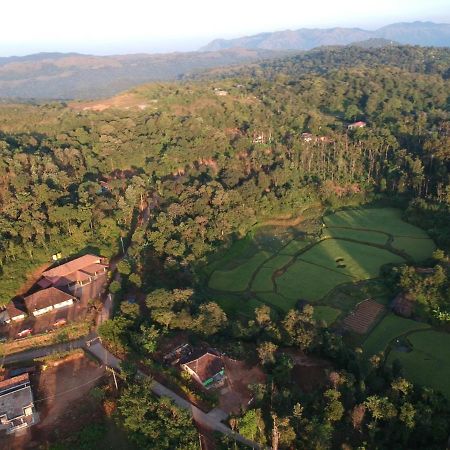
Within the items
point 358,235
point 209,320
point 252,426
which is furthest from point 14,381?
point 358,235

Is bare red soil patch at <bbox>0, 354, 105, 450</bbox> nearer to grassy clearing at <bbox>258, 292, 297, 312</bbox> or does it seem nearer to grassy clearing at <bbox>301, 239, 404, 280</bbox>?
grassy clearing at <bbox>258, 292, 297, 312</bbox>

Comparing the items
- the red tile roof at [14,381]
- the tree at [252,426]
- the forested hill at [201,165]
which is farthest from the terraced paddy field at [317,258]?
the red tile roof at [14,381]

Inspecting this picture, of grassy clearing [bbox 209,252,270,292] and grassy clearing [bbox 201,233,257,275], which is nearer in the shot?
grassy clearing [bbox 209,252,270,292]

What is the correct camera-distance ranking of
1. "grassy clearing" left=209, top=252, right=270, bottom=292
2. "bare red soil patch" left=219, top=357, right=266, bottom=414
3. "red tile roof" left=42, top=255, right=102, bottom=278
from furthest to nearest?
"grassy clearing" left=209, top=252, right=270, bottom=292 < "red tile roof" left=42, top=255, right=102, bottom=278 < "bare red soil patch" left=219, top=357, right=266, bottom=414

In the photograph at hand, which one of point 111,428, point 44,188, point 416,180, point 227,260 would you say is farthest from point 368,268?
point 44,188

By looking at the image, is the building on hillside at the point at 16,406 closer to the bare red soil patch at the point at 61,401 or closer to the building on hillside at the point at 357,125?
the bare red soil patch at the point at 61,401

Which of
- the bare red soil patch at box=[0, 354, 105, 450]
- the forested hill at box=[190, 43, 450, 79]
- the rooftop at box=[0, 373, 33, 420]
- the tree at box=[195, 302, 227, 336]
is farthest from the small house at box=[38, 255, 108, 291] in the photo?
the forested hill at box=[190, 43, 450, 79]
